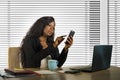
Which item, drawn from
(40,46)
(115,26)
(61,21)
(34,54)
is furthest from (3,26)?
(115,26)

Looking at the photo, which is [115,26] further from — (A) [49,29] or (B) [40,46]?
(B) [40,46]

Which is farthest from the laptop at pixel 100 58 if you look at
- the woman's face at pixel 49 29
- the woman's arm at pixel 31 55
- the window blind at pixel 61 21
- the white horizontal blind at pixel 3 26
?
the white horizontal blind at pixel 3 26

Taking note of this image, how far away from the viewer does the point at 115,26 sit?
434 cm

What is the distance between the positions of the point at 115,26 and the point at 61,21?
0.88 metres

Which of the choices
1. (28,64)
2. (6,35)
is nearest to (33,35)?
(28,64)

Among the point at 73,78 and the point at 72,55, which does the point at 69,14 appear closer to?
the point at 72,55

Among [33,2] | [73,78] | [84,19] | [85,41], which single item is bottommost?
[73,78]

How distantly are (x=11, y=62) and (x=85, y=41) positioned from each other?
1465 mm

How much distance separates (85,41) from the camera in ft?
14.1

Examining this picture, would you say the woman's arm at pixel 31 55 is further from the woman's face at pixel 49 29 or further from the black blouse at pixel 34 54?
the woman's face at pixel 49 29

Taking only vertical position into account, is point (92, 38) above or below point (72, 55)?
above

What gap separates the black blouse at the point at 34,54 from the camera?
3166 mm

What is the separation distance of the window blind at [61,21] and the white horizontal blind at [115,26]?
0.20 m

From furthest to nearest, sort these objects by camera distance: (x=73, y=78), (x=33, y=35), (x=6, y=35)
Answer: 1. (x=6, y=35)
2. (x=33, y=35)
3. (x=73, y=78)
